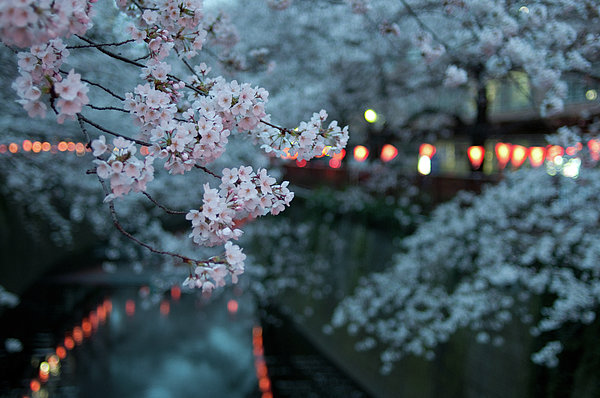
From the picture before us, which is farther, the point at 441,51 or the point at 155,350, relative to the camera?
the point at 155,350

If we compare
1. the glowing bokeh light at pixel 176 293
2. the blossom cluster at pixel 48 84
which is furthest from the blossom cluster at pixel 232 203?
the glowing bokeh light at pixel 176 293

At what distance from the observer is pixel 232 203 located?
249 centimetres

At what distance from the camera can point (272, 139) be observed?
2881mm

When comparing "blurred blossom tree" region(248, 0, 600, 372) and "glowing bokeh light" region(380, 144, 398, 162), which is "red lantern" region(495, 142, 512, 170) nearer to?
"blurred blossom tree" region(248, 0, 600, 372)

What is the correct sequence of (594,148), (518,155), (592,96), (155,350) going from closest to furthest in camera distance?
(594,148) < (592,96) < (155,350) < (518,155)

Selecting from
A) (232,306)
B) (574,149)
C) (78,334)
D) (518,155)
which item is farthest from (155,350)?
(574,149)

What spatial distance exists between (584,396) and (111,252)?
10875 mm

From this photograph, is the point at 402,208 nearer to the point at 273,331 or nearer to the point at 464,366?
the point at 464,366

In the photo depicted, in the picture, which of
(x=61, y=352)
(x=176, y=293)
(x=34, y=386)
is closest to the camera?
(x=34, y=386)

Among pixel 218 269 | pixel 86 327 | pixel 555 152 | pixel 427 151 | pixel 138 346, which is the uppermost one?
pixel 427 151

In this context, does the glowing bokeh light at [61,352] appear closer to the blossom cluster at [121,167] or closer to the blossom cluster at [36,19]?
the blossom cluster at [121,167]

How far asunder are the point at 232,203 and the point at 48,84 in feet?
3.08

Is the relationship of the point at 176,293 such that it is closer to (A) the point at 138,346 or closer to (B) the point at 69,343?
(A) the point at 138,346

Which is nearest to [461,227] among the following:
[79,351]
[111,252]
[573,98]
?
[111,252]
